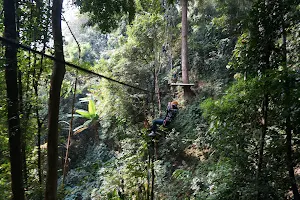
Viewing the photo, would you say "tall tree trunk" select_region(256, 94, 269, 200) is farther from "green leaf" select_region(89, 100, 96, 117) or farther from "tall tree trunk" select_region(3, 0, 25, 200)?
"green leaf" select_region(89, 100, 96, 117)

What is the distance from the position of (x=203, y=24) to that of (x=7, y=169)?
847 centimetres

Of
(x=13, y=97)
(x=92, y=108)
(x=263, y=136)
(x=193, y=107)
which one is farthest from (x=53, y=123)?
(x=92, y=108)

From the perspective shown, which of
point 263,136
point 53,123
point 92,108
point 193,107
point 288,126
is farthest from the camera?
point 92,108

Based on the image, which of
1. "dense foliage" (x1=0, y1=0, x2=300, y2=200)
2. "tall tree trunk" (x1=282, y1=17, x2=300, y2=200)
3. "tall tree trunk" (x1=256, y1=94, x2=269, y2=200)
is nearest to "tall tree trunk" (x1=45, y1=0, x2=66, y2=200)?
"dense foliage" (x1=0, y1=0, x2=300, y2=200)

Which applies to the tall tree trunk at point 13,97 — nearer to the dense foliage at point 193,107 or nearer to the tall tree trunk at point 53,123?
the dense foliage at point 193,107

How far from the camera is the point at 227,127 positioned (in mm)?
2629

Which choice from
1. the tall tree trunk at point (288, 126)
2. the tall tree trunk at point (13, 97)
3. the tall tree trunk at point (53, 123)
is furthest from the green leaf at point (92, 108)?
the tall tree trunk at point (288, 126)

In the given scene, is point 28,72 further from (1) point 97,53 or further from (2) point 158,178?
(1) point 97,53

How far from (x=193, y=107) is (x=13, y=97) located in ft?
18.4

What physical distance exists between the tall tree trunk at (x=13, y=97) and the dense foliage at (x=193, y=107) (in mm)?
145

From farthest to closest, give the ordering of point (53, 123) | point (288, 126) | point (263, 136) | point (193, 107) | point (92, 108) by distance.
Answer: point (92, 108) → point (193, 107) → point (53, 123) → point (263, 136) → point (288, 126)

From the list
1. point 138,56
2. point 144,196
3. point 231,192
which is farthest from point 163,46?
point 231,192

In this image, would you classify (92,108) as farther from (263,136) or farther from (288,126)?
(288,126)

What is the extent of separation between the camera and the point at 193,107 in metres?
7.50
